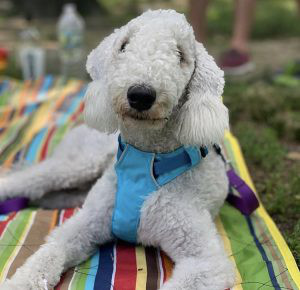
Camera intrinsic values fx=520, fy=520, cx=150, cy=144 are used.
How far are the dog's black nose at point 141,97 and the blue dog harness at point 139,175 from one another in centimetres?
41

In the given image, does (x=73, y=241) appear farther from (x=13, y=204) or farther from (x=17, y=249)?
(x=13, y=204)

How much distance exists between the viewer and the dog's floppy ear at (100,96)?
2.11 m

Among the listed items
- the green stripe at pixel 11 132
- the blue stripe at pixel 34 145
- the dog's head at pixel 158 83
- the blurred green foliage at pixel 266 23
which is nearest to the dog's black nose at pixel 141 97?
the dog's head at pixel 158 83

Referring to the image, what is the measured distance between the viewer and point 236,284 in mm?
2166

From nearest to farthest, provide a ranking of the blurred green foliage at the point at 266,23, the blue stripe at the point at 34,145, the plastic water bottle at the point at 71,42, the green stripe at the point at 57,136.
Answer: the blue stripe at the point at 34,145 < the green stripe at the point at 57,136 < the plastic water bottle at the point at 71,42 < the blurred green foliage at the point at 266,23

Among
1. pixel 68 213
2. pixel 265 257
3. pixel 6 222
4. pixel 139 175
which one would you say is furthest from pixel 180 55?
pixel 6 222

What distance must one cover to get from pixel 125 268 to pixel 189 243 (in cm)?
Answer: 32

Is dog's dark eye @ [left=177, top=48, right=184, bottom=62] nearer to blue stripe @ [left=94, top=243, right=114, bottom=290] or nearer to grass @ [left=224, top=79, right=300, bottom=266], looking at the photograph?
blue stripe @ [left=94, top=243, right=114, bottom=290]

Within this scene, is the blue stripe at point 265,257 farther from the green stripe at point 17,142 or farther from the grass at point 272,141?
the green stripe at point 17,142

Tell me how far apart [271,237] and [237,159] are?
0.83 m

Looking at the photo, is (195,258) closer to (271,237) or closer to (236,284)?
(236,284)

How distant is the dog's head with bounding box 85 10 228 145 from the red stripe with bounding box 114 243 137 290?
1.96 feet

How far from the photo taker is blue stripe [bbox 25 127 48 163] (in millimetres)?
3553

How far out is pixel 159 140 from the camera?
7.32 feet
